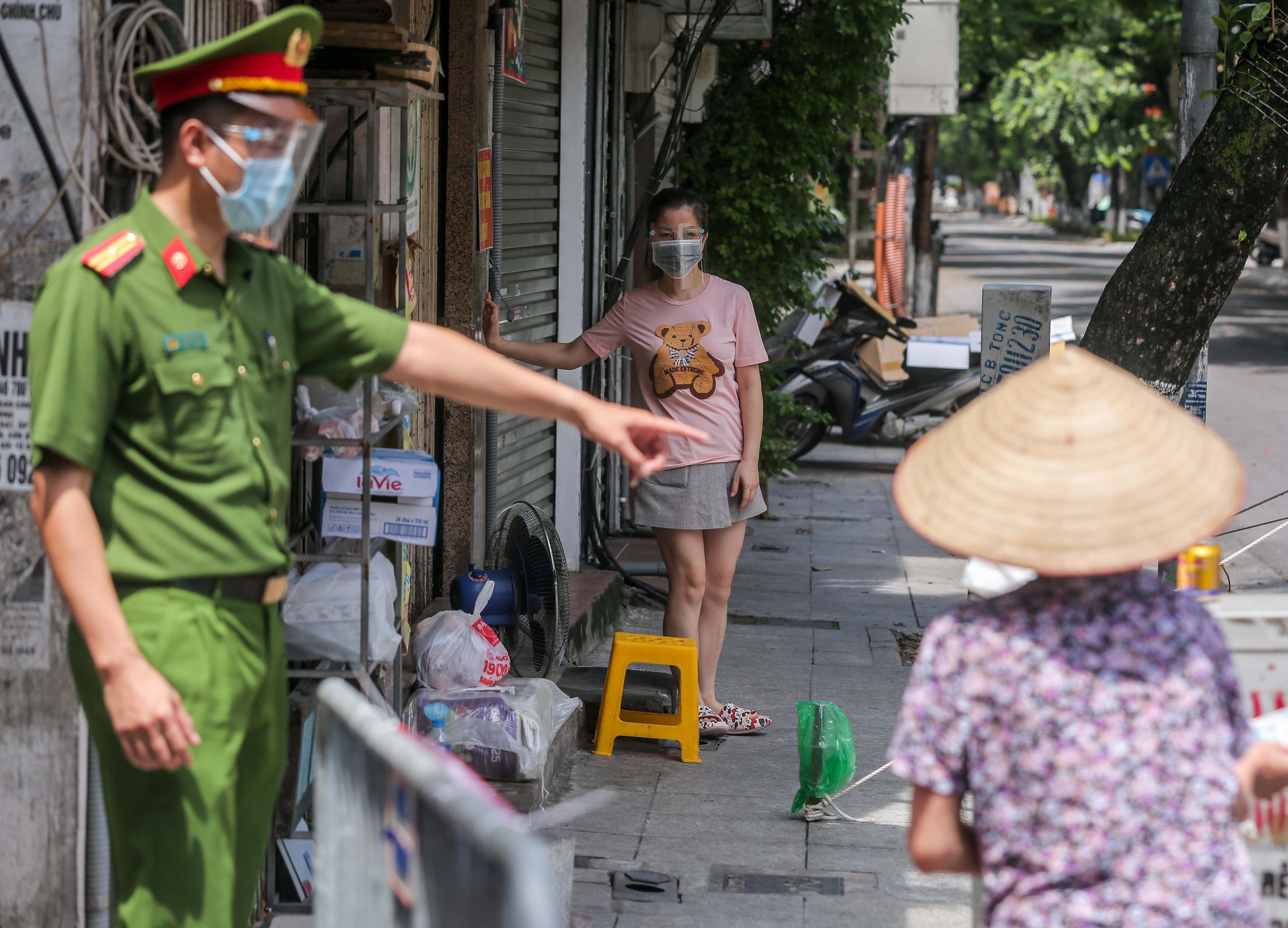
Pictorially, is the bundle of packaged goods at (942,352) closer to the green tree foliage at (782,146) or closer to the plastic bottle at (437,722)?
the green tree foliage at (782,146)

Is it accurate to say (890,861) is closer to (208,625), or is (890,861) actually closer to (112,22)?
(208,625)

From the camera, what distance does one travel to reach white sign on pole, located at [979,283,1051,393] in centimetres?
689

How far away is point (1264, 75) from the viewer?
5.82 m

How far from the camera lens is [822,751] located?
4.78 metres

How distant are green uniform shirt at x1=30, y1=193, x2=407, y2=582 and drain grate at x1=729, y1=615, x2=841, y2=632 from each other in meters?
5.47

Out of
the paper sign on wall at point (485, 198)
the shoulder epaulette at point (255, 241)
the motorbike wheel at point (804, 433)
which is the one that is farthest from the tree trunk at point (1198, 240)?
the motorbike wheel at point (804, 433)

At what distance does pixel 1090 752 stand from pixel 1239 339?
23209mm

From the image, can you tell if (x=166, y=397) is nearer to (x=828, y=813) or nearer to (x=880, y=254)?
(x=828, y=813)

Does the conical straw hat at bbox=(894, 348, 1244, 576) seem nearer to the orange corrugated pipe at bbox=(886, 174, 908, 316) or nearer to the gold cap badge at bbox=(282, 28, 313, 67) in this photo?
the gold cap badge at bbox=(282, 28, 313, 67)

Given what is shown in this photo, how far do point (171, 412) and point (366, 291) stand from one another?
151cm

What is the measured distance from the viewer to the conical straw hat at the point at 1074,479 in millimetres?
1989

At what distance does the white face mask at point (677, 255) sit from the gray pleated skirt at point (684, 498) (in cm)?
70

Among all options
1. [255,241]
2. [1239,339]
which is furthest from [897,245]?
[255,241]

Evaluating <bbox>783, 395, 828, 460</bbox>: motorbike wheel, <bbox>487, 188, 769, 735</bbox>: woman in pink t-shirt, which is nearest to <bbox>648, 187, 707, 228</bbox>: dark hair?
<bbox>487, 188, 769, 735</bbox>: woman in pink t-shirt
